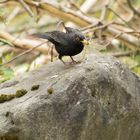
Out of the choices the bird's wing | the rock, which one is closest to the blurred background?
the bird's wing

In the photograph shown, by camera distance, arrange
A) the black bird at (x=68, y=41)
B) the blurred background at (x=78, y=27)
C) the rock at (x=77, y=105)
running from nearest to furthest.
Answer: the rock at (x=77, y=105) → the black bird at (x=68, y=41) → the blurred background at (x=78, y=27)

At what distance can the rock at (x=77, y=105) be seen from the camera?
3.89 m

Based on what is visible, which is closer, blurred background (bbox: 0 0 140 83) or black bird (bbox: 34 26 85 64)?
black bird (bbox: 34 26 85 64)

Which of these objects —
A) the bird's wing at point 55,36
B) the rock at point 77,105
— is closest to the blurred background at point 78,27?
the bird's wing at point 55,36

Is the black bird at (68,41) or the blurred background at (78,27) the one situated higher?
the black bird at (68,41)

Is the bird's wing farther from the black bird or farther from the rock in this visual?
the rock

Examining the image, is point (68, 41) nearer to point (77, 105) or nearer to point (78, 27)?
point (77, 105)

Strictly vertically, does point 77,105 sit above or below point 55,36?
below

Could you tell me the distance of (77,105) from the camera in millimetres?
4051

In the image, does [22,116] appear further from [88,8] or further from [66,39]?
[88,8]

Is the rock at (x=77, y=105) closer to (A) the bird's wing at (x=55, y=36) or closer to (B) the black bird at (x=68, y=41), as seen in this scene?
(B) the black bird at (x=68, y=41)

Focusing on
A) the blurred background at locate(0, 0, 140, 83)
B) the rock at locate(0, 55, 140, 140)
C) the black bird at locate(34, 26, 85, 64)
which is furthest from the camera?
the blurred background at locate(0, 0, 140, 83)

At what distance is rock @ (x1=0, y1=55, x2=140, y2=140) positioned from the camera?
3.89 metres

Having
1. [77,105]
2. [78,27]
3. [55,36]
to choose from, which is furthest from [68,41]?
[78,27]
